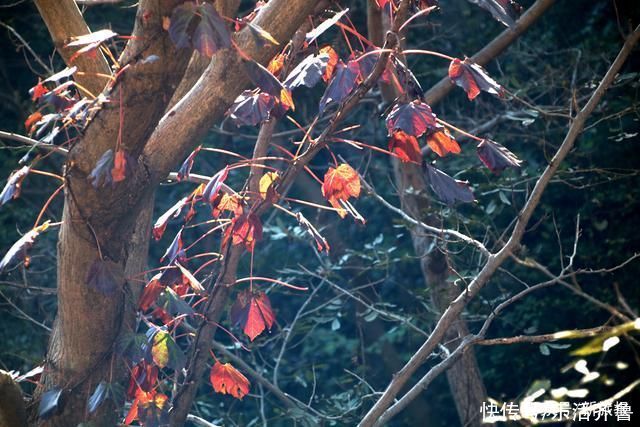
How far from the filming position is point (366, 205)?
4172 mm

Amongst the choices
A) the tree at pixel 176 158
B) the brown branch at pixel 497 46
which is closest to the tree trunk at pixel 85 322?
the tree at pixel 176 158

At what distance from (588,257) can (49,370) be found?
7.94 feet

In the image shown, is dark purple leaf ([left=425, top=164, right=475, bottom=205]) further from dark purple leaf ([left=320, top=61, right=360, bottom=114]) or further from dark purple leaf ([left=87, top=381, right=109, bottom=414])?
dark purple leaf ([left=87, top=381, right=109, bottom=414])

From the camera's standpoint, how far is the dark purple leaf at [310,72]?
1741 millimetres

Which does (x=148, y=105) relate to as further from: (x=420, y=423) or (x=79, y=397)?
(x=420, y=423)

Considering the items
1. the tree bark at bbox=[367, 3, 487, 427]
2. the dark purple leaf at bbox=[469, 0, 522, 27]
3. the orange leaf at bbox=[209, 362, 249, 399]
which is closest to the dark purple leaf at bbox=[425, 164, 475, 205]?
the dark purple leaf at bbox=[469, 0, 522, 27]

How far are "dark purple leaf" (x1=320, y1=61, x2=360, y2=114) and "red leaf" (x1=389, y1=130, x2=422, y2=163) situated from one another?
154 millimetres

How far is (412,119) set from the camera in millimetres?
1618

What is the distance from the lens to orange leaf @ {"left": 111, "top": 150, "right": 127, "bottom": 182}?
164 centimetres

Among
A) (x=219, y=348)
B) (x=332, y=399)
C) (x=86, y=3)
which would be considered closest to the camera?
(x=86, y=3)

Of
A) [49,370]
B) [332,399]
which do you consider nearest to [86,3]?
[49,370]

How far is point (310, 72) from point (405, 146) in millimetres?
277

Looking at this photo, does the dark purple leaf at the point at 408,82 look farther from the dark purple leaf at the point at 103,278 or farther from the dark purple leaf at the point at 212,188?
the dark purple leaf at the point at 103,278

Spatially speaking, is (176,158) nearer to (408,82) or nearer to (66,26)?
(66,26)
